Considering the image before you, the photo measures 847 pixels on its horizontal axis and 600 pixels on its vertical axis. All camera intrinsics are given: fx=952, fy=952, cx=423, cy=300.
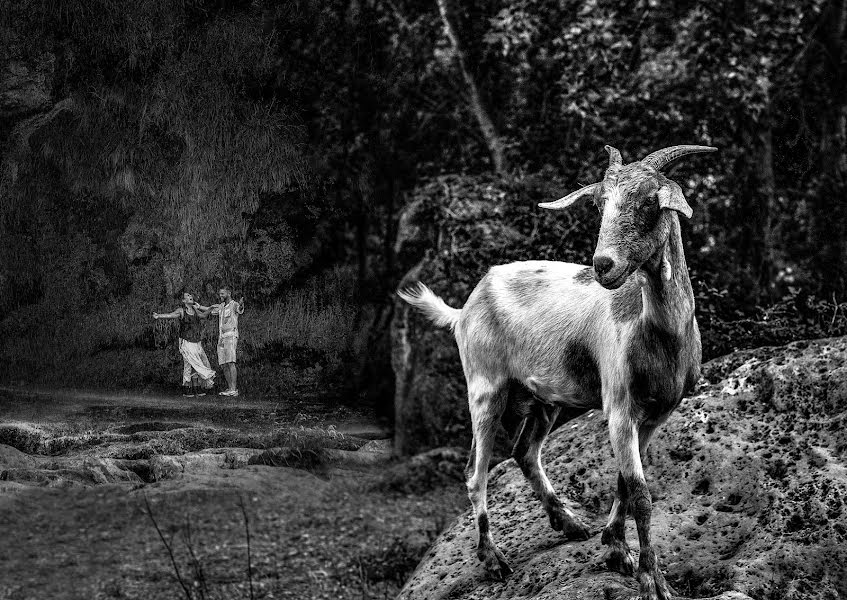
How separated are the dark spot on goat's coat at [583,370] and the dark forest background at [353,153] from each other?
2992mm

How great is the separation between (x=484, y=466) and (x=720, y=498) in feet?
3.70

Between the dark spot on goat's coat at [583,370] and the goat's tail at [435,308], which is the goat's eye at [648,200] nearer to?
the dark spot on goat's coat at [583,370]

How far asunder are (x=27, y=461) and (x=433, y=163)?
4.82 meters

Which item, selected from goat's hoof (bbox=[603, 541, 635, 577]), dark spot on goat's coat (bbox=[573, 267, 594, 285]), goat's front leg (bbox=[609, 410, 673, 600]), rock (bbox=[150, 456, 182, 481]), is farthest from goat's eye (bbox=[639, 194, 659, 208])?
rock (bbox=[150, 456, 182, 481])

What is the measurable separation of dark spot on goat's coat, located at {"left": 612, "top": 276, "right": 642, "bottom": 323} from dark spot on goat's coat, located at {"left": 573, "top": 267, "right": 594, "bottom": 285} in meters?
0.24

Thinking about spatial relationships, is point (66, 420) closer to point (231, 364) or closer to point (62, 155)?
point (231, 364)

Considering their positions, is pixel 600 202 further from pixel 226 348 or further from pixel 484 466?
pixel 226 348

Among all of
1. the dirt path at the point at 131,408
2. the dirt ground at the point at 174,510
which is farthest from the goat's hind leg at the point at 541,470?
the dirt path at the point at 131,408

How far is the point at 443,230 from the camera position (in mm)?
8445

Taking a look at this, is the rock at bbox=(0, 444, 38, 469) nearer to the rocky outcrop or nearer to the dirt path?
the dirt path

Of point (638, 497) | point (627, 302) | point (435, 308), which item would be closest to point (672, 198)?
point (627, 302)

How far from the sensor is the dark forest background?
26.8 ft

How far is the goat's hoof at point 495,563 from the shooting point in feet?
14.7

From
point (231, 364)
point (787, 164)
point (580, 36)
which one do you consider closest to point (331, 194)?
point (231, 364)
